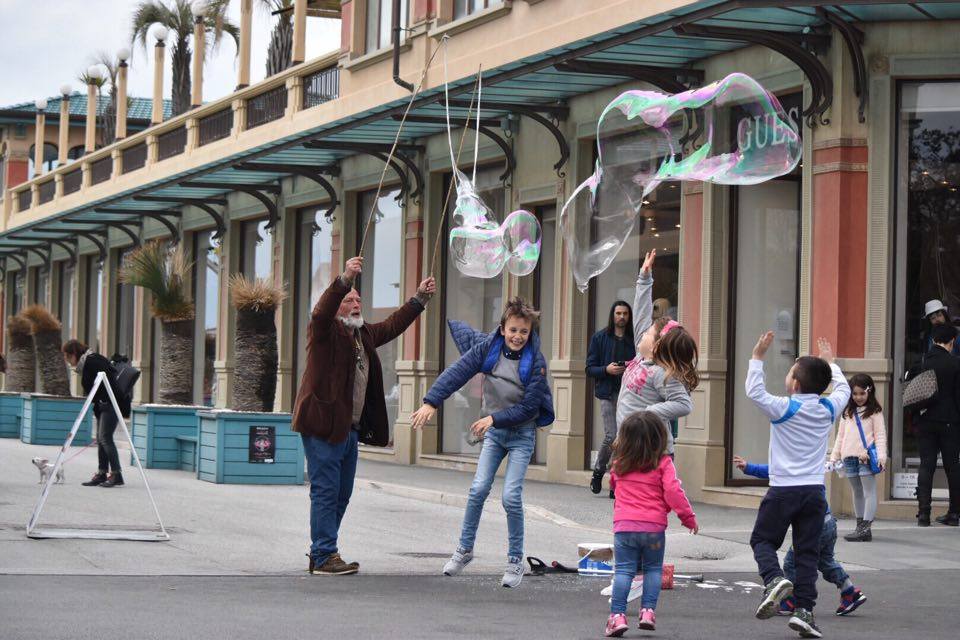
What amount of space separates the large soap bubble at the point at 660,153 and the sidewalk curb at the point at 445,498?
275 cm

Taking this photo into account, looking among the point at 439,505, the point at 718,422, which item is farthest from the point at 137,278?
the point at 718,422

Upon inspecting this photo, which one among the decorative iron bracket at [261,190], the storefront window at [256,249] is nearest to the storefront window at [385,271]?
the decorative iron bracket at [261,190]

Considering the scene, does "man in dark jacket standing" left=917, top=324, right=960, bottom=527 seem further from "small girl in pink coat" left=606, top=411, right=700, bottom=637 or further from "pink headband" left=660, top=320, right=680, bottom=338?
"small girl in pink coat" left=606, top=411, right=700, bottom=637

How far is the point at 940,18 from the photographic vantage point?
47.6 ft

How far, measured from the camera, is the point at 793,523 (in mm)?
8523

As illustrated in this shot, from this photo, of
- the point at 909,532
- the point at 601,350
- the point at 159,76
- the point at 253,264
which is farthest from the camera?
the point at 159,76

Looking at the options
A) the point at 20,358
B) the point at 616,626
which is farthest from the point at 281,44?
the point at 616,626

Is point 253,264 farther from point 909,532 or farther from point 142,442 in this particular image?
point 909,532

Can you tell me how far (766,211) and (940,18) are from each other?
9.16 ft

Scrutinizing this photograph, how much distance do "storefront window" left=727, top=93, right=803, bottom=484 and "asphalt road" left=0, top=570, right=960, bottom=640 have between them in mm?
5990

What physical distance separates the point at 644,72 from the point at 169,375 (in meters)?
8.21

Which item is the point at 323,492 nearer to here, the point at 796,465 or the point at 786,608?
→ the point at 786,608

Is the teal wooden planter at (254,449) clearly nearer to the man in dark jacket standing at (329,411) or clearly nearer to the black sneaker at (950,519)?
the black sneaker at (950,519)

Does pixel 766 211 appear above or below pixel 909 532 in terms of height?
above
